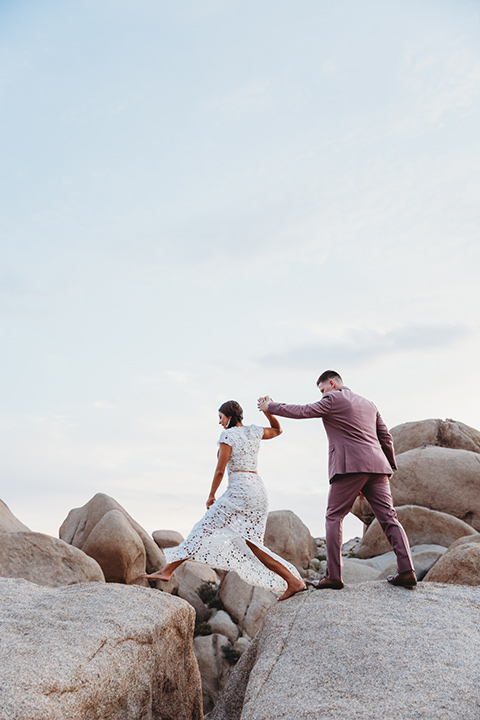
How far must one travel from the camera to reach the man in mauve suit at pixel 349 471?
7.44 metres

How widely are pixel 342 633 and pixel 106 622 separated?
2.25m

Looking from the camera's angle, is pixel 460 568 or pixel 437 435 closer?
pixel 460 568

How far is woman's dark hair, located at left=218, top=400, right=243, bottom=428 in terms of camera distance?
27.6ft

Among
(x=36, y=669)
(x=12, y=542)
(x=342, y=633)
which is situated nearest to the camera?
(x=36, y=669)

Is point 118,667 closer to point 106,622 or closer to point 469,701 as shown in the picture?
point 106,622

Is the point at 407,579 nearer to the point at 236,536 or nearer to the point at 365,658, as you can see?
the point at 236,536

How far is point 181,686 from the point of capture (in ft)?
23.2

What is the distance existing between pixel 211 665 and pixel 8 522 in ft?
17.1

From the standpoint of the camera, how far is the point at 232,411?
8445 millimetres

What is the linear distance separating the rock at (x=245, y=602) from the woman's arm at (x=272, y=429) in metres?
7.77

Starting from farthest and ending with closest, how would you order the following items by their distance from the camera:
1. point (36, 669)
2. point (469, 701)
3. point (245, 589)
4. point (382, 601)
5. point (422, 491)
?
point (422, 491) < point (245, 589) < point (382, 601) < point (36, 669) < point (469, 701)

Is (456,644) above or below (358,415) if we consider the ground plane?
below

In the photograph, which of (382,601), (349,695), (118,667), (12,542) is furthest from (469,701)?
(12,542)

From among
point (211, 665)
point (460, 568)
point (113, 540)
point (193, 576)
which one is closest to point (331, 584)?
point (460, 568)
